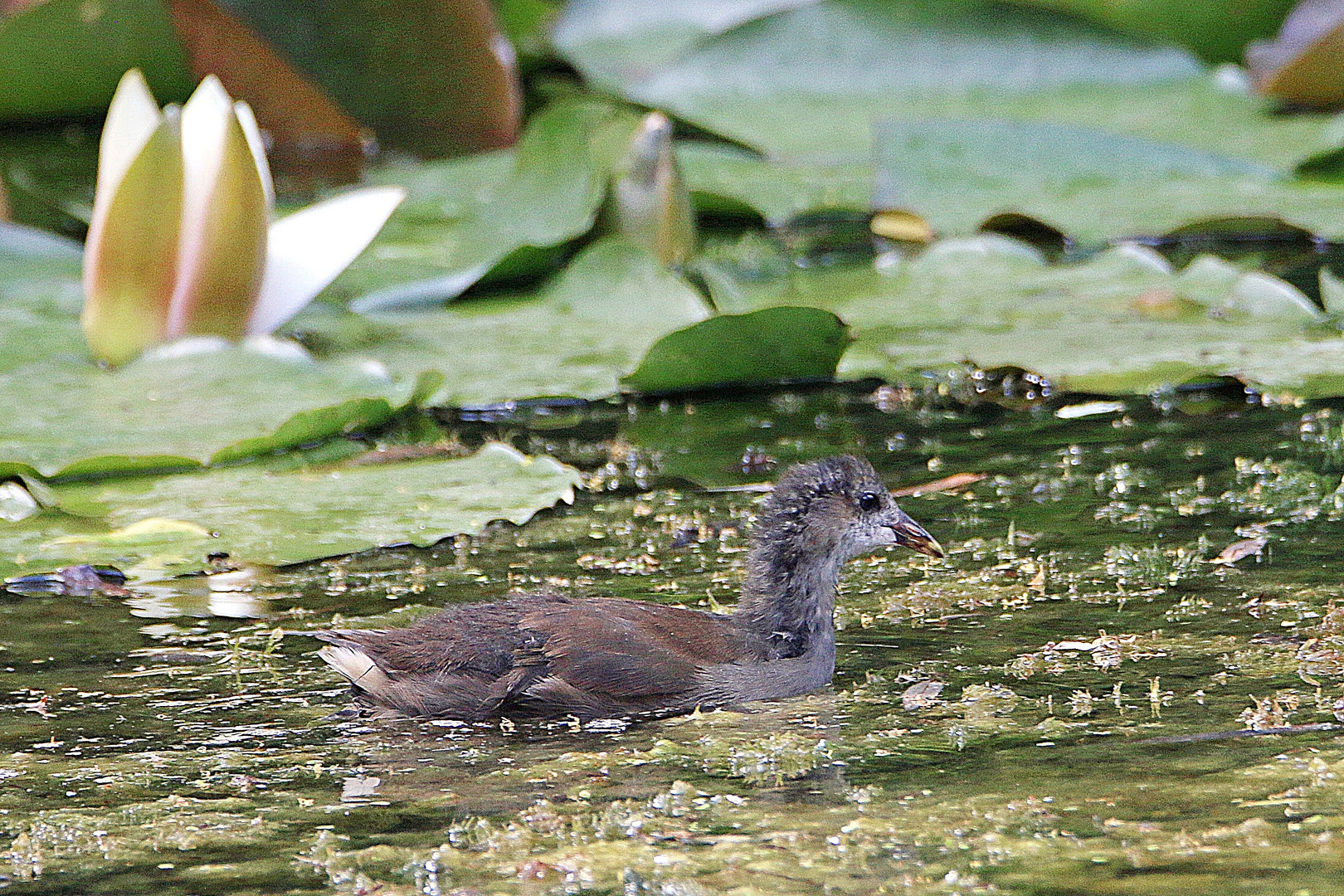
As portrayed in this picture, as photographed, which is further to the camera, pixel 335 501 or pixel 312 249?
pixel 312 249

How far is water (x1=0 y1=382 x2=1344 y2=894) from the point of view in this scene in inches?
109

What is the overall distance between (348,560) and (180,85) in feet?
16.5

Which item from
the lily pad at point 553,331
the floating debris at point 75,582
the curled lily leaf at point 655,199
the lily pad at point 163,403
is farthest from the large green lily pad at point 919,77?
the floating debris at point 75,582

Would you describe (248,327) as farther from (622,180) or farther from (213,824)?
(213,824)

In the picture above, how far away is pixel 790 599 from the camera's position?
3824 millimetres

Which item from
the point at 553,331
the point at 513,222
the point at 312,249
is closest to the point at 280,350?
the point at 312,249

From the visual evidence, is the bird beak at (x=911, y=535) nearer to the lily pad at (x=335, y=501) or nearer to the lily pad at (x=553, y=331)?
the lily pad at (x=335, y=501)

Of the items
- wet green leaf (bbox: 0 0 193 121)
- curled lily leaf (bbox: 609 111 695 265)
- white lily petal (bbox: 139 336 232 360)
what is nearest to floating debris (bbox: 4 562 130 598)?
white lily petal (bbox: 139 336 232 360)

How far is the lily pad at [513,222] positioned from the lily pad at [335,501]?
1766 millimetres

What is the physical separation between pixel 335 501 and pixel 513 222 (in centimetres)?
277

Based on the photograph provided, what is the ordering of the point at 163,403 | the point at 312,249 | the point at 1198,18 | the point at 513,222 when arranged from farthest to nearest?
1. the point at 1198,18
2. the point at 513,222
3. the point at 312,249
4. the point at 163,403

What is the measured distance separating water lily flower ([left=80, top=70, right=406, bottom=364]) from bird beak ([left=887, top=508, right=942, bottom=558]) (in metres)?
2.52

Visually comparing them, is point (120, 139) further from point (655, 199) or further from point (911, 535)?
point (911, 535)

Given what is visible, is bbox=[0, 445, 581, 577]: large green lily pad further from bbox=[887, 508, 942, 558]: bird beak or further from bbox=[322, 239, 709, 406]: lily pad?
bbox=[887, 508, 942, 558]: bird beak
